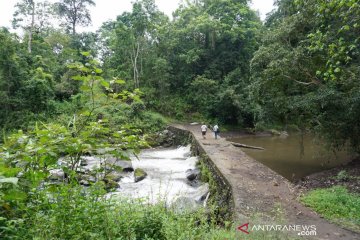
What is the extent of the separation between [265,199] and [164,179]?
486 centimetres

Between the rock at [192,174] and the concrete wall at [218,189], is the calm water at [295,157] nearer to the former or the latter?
the concrete wall at [218,189]

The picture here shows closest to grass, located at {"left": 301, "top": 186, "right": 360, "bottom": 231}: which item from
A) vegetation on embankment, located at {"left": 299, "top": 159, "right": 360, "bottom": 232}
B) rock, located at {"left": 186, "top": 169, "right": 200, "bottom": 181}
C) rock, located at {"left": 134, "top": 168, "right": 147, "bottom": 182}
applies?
vegetation on embankment, located at {"left": 299, "top": 159, "right": 360, "bottom": 232}

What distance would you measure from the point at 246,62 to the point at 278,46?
15.6 m

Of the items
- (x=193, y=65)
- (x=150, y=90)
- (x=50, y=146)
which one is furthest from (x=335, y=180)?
(x=193, y=65)

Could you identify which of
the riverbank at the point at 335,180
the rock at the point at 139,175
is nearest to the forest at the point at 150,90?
the riverbank at the point at 335,180

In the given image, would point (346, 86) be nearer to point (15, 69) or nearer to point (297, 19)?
point (297, 19)

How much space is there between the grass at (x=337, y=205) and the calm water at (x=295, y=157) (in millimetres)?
3285

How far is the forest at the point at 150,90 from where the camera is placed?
224 cm

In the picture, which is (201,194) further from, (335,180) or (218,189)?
(335,180)

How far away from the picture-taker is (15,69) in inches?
653

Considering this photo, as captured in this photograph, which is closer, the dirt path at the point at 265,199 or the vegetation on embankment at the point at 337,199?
the dirt path at the point at 265,199

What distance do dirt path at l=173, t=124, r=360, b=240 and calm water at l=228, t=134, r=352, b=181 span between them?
7.96 ft

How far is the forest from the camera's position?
224 centimetres

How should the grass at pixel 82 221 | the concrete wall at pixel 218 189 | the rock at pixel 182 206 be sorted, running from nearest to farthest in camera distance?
the grass at pixel 82 221, the rock at pixel 182 206, the concrete wall at pixel 218 189
